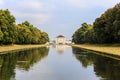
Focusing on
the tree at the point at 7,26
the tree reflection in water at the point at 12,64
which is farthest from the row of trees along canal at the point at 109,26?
the tree reflection in water at the point at 12,64

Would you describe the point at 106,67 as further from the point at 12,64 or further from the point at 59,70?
the point at 12,64

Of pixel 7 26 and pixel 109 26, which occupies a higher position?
pixel 7 26

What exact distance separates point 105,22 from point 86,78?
70594 millimetres

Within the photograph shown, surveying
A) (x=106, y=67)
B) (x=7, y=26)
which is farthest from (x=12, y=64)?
(x=7, y=26)

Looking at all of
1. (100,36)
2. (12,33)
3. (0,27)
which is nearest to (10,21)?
(12,33)

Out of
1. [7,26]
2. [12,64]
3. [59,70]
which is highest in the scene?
[7,26]

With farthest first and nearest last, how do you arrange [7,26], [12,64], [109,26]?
[109,26]
[7,26]
[12,64]

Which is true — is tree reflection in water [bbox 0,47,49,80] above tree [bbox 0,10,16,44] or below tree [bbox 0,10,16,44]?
below

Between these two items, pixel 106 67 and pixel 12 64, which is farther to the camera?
pixel 12 64

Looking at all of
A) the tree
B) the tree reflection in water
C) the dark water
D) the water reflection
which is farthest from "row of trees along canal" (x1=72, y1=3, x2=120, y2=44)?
the dark water

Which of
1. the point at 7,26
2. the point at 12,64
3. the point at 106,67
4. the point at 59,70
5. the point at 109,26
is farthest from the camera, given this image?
the point at 109,26

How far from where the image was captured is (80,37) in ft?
545

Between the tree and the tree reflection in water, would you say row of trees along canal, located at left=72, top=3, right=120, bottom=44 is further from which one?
the tree reflection in water

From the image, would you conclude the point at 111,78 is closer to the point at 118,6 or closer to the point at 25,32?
the point at 118,6
